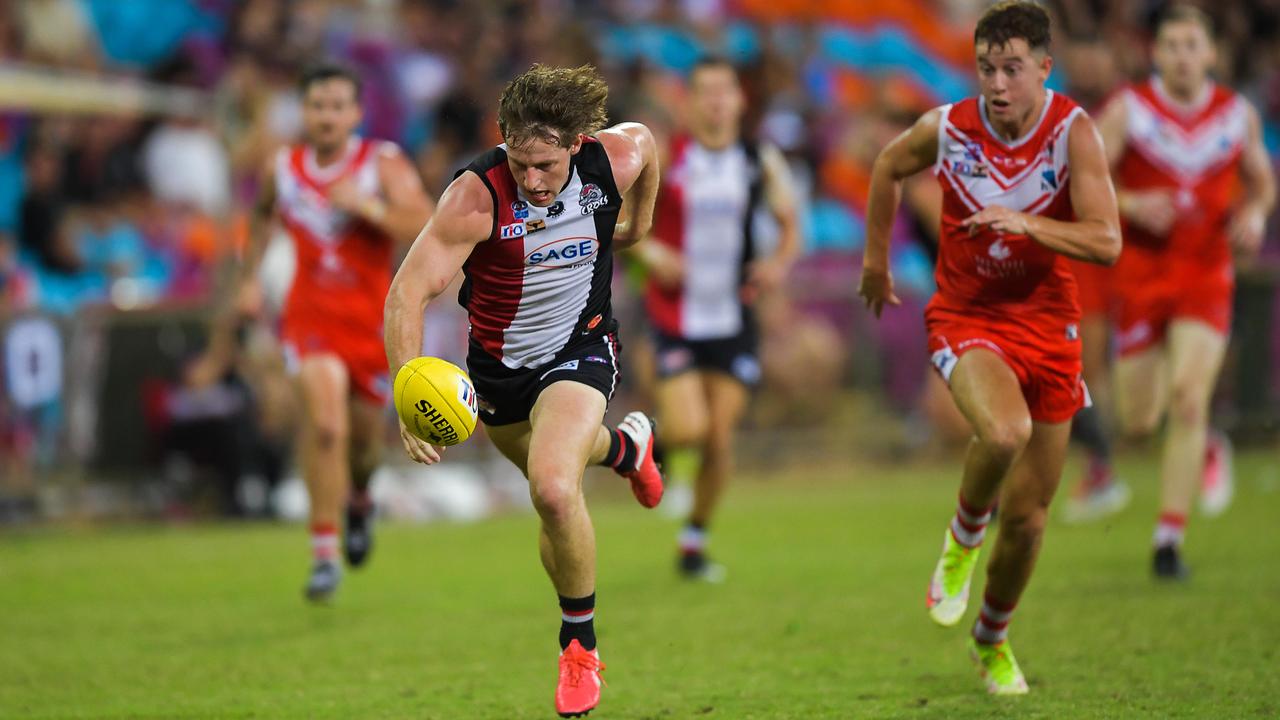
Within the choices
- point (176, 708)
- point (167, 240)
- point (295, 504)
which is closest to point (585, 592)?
point (176, 708)

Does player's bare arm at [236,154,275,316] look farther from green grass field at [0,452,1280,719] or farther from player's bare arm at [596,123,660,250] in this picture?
player's bare arm at [596,123,660,250]

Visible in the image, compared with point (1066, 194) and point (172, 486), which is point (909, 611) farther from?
point (172, 486)

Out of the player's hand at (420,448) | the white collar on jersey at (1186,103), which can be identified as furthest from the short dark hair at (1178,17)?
the player's hand at (420,448)

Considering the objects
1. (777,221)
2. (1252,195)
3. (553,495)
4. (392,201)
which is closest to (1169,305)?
(1252,195)

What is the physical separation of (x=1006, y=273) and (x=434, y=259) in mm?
2438

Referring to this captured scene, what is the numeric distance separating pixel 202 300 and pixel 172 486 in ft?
5.63

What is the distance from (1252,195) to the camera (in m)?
9.65

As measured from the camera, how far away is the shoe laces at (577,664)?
5.94 meters

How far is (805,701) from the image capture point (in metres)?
6.45

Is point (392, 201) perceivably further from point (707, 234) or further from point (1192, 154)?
point (1192, 154)

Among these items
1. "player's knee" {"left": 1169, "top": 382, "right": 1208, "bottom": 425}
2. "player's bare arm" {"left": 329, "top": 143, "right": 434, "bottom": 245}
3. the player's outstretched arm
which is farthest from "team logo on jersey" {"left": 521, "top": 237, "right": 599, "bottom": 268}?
"player's knee" {"left": 1169, "top": 382, "right": 1208, "bottom": 425}

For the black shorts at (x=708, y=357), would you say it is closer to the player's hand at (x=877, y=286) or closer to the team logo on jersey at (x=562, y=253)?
the player's hand at (x=877, y=286)

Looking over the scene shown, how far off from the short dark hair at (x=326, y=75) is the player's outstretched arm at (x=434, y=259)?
3990mm

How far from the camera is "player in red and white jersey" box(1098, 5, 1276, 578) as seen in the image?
957 cm
